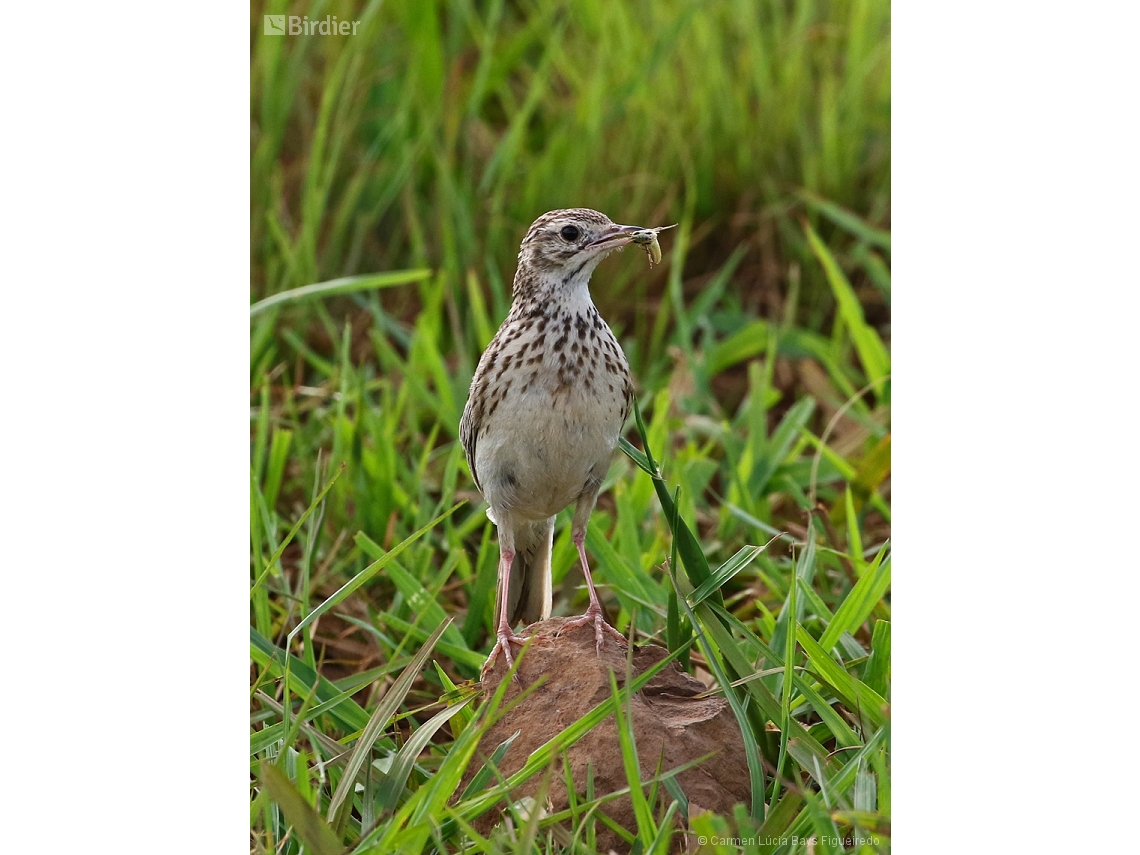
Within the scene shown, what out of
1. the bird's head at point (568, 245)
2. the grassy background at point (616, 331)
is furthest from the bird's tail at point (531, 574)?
the bird's head at point (568, 245)

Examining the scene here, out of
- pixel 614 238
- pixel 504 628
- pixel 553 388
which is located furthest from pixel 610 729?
pixel 614 238

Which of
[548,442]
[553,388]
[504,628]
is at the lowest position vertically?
[504,628]

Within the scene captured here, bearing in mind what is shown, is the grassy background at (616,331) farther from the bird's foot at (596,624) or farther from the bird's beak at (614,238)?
the bird's beak at (614,238)

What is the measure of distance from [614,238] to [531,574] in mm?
846

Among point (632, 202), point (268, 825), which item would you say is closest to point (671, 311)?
point (632, 202)

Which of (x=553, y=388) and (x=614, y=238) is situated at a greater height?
(x=614, y=238)

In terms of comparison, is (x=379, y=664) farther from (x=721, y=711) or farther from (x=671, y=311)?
(x=671, y=311)

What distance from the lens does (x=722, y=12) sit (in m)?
4.63

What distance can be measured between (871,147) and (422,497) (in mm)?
2126

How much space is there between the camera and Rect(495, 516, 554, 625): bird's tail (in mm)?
3068

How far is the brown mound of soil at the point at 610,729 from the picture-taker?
2586 mm

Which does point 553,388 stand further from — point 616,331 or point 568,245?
point 616,331

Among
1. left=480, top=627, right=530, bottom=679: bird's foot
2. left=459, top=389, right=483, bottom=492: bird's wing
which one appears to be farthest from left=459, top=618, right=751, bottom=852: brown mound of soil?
left=459, top=389, right=483, bottom=492: bird's wing

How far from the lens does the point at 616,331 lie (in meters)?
4.60
